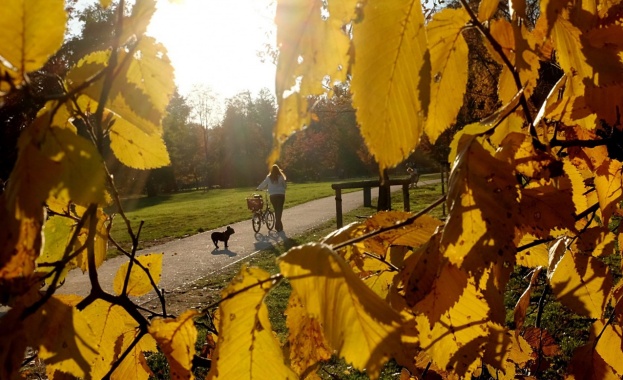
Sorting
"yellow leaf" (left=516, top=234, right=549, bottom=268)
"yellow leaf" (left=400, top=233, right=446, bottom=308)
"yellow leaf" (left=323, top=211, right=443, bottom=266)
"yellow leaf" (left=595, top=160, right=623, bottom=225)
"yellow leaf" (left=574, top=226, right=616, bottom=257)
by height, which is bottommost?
"yellow leaf" (left=516, top=234, right=549, bottom=268)

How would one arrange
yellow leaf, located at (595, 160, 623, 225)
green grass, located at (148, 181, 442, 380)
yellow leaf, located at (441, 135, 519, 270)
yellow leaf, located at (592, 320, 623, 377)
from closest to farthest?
yellow leaf, located at (441, 135, 519, 270)
yellow leaf, located at (595, 160, 623, 225)
yellow leaf, located at (592, 320, 623, 377)
green grass, located at (148, 181, 442, 380)

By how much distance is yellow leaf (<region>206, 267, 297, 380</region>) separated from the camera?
549 mm

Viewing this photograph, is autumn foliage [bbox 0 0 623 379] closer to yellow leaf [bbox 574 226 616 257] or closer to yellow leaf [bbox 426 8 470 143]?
yellow leaf [bbox 426 8 470 143]

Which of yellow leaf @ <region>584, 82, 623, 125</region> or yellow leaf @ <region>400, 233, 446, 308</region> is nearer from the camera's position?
yellow leaf @ <region>400, 233, 446, 308</region>

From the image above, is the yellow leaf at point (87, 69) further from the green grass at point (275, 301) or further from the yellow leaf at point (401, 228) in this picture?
the green grass at point (275, 301)

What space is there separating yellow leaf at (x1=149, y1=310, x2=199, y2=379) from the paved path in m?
7.15

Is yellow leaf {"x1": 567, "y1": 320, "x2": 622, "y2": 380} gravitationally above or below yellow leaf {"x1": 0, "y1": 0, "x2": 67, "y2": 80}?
below

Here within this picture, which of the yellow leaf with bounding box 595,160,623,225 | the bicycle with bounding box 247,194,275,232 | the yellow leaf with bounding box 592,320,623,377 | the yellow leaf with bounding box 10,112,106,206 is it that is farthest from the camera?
the bicycle with bounding box 247,194,275,232

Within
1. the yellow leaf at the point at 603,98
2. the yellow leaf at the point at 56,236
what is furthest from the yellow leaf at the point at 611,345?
the yellow leaf at the point at 56,236

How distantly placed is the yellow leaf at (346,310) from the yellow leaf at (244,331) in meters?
0.06

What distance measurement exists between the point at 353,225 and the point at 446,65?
0.25 meters

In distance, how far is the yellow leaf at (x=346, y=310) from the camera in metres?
0.48

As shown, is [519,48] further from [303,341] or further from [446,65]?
[303,341]

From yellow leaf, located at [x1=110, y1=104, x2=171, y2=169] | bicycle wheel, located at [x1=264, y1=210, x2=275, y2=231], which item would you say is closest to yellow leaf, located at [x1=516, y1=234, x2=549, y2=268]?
yellow leaf, located at [x1=110, y1=104, x2=171, y2=169]
